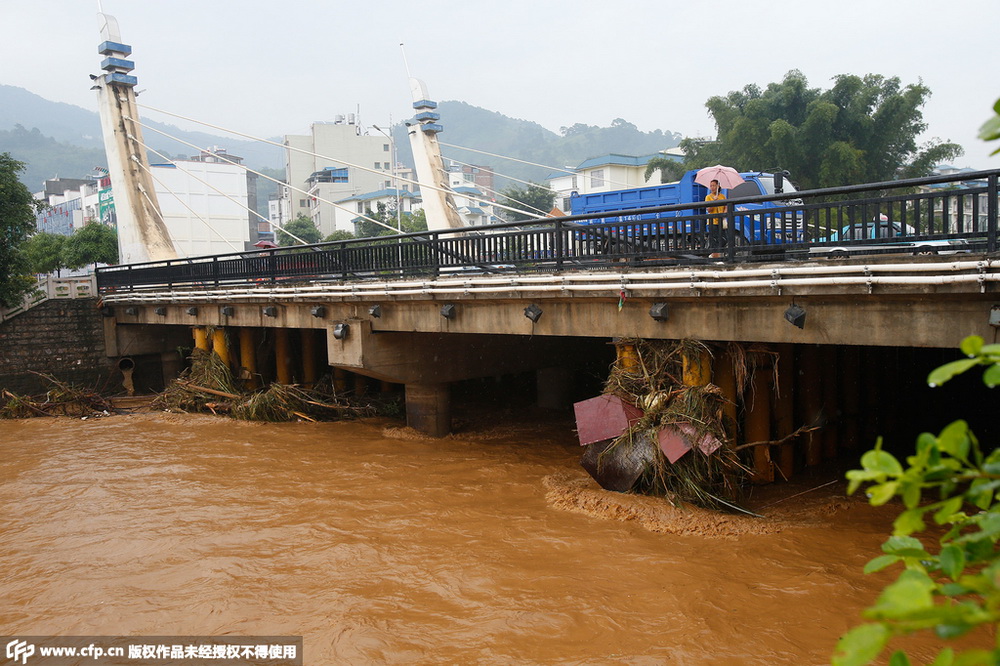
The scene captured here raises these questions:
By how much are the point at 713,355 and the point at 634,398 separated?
44.4 inches

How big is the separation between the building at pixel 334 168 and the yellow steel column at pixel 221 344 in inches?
2499

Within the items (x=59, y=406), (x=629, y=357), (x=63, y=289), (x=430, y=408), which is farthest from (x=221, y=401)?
(x=629, y=357)

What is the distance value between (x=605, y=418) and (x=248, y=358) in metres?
12.1

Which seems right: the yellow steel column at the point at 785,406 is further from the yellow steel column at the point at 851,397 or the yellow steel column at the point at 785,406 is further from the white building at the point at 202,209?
the white building at the point at 202,209

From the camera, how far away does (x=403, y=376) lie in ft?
44.9

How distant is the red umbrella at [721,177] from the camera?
13.9m

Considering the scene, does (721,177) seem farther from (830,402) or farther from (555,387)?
(555,387)

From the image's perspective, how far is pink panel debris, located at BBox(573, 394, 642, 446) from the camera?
923 centimetres

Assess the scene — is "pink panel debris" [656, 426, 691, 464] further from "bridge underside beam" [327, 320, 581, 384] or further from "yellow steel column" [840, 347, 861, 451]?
"bridge underside beam" [327, 320, 581, 384]

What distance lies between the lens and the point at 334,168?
284 ft

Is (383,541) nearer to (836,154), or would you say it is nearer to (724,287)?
(724,287)

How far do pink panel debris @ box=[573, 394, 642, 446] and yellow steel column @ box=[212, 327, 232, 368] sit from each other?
39.6ft
